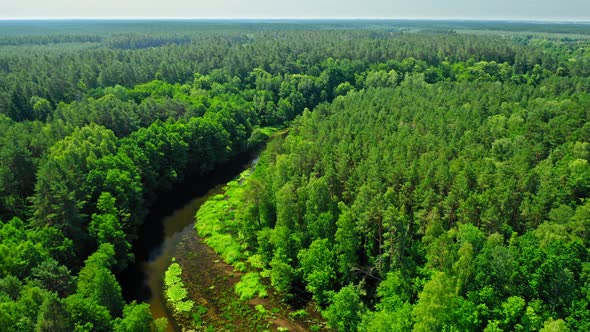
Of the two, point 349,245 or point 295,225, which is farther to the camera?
point 295,225

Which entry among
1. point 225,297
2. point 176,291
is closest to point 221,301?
point 225,297

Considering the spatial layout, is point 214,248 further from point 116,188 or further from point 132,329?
point 132,329

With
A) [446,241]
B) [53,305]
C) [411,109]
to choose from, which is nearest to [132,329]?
[53,305]

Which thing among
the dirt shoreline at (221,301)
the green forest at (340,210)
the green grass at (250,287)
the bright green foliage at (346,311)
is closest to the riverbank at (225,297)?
the dirt shoreline at (221,301)

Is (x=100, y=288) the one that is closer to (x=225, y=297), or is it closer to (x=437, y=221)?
(x=225, y=297)

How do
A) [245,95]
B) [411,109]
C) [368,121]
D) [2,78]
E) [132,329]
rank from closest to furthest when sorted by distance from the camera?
[132,329], [368,121], [411,109], [2,78], [245,95]

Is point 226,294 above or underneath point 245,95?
underneath

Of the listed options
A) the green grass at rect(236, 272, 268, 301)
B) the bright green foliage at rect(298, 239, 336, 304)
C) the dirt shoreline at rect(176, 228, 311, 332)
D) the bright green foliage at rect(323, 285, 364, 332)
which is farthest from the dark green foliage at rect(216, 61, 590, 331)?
the dirt shoreline at rect(176, 228, 311, 332)

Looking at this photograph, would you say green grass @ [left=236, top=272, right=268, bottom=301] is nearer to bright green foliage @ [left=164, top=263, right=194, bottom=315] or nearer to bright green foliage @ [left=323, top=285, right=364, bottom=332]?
bright green foliage @ [left=164, top=263, right=194, bottom=315]

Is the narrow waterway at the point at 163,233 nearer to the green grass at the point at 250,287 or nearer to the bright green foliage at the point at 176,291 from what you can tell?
the bright green foliage at the point at 176,291
